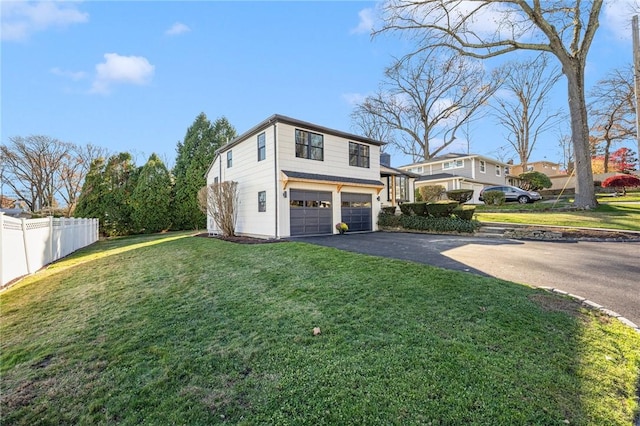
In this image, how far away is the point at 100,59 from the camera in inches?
573

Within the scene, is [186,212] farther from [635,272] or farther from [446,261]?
[635,272]

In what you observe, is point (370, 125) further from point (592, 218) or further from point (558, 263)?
point (558, 263)

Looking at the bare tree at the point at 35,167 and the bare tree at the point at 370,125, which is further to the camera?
the bare tree at the point at 370,125

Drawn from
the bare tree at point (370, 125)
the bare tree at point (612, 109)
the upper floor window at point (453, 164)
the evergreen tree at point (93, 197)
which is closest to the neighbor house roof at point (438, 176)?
the upper floor window at point (453, 164)

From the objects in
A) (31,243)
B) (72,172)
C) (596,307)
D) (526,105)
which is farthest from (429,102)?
(72,172)

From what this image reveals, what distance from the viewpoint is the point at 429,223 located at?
13523 millimetres

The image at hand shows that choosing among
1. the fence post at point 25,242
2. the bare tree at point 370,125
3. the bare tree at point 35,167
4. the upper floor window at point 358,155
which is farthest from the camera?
the bare tree at point 370,125

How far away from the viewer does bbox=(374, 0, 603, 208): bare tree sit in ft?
48.1

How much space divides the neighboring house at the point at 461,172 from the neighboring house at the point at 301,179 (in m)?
13.6

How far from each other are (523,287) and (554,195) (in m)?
28.8

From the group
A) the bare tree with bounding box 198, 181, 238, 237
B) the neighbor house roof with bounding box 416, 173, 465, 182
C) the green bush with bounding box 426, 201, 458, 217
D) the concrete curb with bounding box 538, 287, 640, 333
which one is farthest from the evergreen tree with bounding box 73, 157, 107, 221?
the neighbor house roof with bounding box 416, 173, 465, 182

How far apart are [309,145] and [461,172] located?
21437 millimetres

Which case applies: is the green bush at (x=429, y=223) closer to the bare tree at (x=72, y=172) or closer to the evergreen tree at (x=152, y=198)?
the evergreen tree at (x=152, y=198)

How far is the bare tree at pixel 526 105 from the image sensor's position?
30.4 metres
